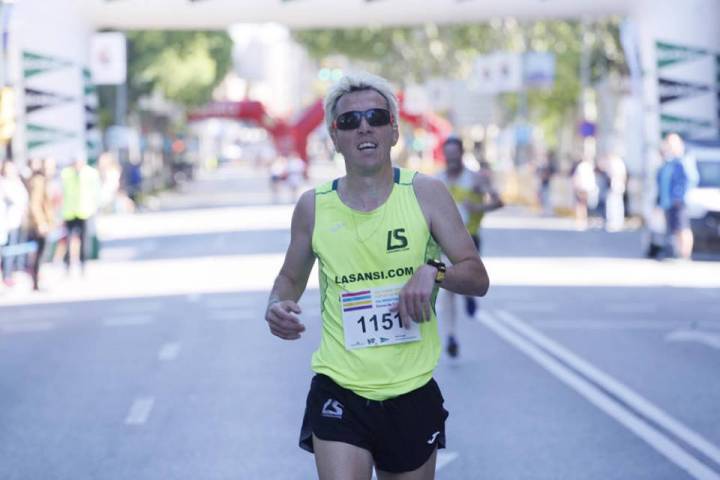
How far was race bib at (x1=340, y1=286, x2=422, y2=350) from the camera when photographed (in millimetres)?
4520

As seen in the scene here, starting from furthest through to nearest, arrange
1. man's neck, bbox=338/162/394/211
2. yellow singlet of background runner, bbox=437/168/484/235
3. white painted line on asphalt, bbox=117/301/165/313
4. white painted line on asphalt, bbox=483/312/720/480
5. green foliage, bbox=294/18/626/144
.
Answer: green foliage, bbox=294/18/626/144
white painted line on asphalt, bbox=117/301/165/313
yellow singlet of background runner, bbox=437/168/484/235
white painted line on asphalt, bbox=483/312/720/480
man's neck, bbox=338/162/394/211

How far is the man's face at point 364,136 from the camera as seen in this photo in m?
4.60

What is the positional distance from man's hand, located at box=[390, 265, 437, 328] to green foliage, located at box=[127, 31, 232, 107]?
178ft

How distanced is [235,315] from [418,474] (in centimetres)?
1191

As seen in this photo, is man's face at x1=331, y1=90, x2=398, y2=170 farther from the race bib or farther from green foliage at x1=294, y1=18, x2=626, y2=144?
green foliage at x1=294, y1=18, x2=626, y2=144

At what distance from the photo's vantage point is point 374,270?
459 cm

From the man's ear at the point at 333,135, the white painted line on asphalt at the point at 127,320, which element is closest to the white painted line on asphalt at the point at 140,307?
the white painted line on asphalt at the point at 127,320

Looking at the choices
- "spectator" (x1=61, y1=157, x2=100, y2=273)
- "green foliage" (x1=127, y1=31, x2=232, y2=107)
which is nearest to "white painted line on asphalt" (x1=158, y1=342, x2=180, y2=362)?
"spectator" (x1=61, y1=157, x2=100, y2=273)

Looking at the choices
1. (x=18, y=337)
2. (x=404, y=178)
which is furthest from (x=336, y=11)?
(x=404, y=178)

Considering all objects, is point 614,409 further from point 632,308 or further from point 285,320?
point 632,308

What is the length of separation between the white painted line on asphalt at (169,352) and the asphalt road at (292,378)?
0.04 meters

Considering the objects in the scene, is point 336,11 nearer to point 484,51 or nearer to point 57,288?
point 57,288

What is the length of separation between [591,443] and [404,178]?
4276 mm

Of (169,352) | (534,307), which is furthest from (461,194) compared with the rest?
(534,307)
